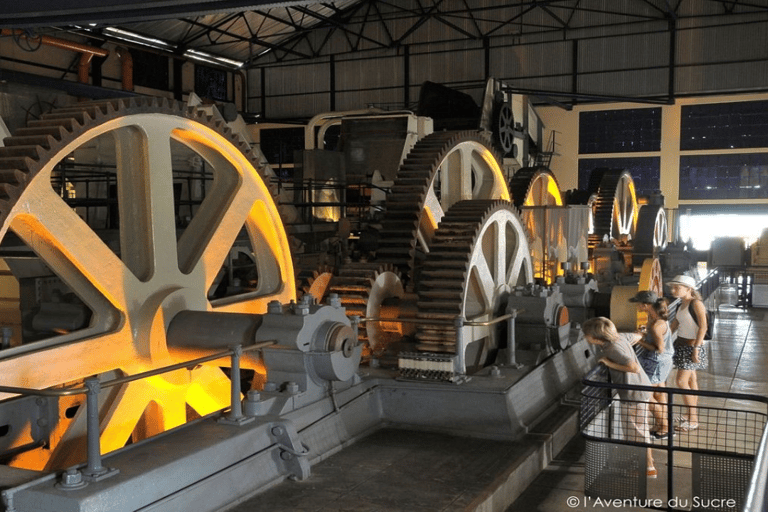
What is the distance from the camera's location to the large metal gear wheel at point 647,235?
14.2 meters

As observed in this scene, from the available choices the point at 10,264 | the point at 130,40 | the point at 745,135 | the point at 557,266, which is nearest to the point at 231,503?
the point at 10,264

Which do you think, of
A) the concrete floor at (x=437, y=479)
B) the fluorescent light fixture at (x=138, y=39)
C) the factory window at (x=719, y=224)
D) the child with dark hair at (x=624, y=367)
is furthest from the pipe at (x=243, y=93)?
the child with dark hair at (x=624, y=367)

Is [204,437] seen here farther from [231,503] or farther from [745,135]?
[745,135]

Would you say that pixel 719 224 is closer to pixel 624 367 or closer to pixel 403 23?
pixel 403 23

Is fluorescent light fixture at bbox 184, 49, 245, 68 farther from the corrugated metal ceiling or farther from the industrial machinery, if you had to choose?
the industrial machinery

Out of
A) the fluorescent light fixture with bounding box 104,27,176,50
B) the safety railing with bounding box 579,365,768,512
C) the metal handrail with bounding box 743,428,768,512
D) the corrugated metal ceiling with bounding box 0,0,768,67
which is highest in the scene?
the corrugated metal ceiling with bounding box 0,0,768,67

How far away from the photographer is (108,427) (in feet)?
16.1

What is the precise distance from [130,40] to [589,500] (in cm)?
2235

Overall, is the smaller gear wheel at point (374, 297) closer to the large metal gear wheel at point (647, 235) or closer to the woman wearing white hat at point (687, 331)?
the woman wearing white hat at point (687, 331)

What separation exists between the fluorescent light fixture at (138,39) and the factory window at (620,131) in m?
13.1

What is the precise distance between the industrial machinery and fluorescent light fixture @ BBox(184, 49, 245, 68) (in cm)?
2101

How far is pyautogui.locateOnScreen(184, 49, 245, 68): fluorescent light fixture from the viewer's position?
27.0 metres

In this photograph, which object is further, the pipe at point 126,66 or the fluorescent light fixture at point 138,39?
the pipe at point 126,66

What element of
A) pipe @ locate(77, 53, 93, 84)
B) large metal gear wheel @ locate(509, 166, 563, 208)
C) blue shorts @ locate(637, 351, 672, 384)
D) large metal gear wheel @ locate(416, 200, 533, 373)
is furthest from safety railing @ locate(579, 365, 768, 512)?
pipe @ locate(77, 53, 93, 84)
